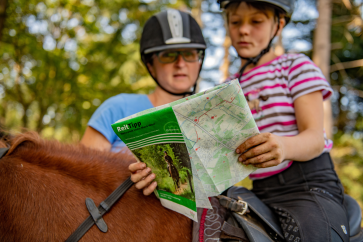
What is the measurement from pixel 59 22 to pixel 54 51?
888 mm

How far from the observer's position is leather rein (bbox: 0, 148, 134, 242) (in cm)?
113

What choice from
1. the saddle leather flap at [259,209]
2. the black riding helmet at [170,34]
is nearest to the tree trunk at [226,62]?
the black riding helmet at [170,34]

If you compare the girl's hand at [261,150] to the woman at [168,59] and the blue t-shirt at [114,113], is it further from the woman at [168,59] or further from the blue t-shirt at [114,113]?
the woman at [168,59]

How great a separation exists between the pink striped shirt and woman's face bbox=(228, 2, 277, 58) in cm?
23

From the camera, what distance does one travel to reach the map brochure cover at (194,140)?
96 centimetres

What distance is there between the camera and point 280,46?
776 centimetres

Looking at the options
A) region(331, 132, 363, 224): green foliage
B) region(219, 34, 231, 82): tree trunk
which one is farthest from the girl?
region(219, 34, 231, 82): tree trunk

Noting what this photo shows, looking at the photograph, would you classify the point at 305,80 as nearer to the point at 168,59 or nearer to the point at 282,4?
the point at 282,4

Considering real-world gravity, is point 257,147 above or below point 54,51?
below

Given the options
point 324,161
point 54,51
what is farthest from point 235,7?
point 54,51

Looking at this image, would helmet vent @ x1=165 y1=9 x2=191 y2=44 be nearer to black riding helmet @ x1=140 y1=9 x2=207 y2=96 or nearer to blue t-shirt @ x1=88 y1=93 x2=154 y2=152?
black riding helmet @ x1=140 y1=9 x2=207 y2=96

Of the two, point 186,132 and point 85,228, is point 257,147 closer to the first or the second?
point 186,132

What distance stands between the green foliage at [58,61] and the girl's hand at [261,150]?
20.5 ft

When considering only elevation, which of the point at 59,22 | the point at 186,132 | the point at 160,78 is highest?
the point at 59,22
